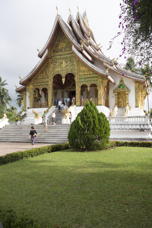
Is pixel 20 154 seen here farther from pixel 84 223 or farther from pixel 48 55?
pixel 48 55

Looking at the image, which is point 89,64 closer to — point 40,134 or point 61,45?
point 61,45

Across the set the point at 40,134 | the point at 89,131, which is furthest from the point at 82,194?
the point at 40,134

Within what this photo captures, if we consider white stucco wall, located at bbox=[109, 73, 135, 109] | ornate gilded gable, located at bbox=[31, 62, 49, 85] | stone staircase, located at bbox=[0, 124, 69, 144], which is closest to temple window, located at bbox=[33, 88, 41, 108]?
ornate gilded gable, located at bbox=[31, 62, 49, 85]

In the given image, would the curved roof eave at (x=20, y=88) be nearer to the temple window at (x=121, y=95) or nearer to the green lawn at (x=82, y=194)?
the temple window at (x=121, y=95)

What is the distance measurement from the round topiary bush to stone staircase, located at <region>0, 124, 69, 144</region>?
4.00m

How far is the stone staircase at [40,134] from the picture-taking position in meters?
15.7

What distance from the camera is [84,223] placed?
10.4ft

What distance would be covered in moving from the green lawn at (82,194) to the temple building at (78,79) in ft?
48.8

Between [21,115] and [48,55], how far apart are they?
6.79 meters

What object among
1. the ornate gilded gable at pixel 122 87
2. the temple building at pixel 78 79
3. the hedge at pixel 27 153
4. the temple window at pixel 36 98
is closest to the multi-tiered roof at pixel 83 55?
the temple building at pixel 78 79

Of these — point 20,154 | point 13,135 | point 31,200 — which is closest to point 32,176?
point 31,200

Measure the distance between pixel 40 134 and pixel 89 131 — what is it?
6.69 metres

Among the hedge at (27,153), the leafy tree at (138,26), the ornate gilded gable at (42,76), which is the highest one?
the ornate gilded gable at (42,76)

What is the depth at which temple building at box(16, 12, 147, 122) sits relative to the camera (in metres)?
21.9
